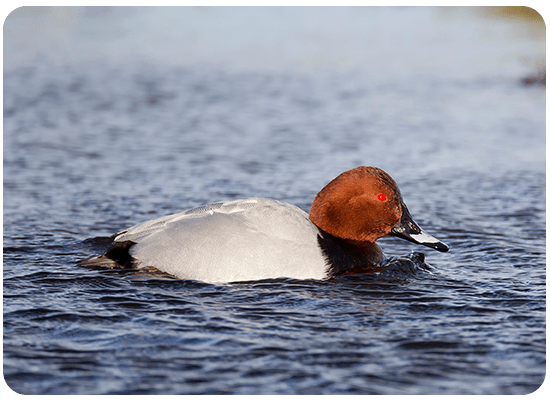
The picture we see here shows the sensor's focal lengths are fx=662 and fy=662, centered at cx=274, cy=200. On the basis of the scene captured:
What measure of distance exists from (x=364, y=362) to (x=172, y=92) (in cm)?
1082

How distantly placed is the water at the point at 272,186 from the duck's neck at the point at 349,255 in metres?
0.21

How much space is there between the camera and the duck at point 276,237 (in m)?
6.22

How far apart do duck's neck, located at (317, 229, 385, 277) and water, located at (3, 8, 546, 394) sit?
212 millimetres

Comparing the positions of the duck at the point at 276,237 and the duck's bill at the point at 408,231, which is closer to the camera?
the duck at the point at 276,237

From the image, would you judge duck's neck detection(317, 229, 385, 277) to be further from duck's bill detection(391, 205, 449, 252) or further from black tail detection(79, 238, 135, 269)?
black tail detection(79, 238, 135, 269)

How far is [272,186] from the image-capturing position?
9.93 metres

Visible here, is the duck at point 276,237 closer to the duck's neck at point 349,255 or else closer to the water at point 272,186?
the duck's neck at point 349,255

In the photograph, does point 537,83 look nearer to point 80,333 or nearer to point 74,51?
point 74,51

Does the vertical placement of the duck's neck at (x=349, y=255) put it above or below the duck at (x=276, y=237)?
below

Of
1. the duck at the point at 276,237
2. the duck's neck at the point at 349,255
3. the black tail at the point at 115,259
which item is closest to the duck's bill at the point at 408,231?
the duck at the point at 276,237

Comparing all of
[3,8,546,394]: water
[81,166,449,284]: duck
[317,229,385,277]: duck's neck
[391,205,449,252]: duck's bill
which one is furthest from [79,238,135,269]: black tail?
[391,205,449,252]: duck's bill

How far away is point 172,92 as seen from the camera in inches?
573

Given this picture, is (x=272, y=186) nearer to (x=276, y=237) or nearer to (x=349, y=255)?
(x=349, y=255)

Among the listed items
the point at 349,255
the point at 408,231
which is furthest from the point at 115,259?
the point at 408,231
